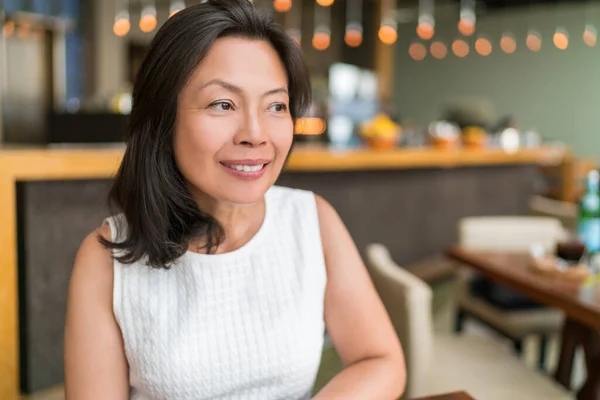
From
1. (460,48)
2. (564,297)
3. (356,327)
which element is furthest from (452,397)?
(460,48)

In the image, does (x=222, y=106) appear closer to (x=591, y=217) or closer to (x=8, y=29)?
(x=591, y=217)

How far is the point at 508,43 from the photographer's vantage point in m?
9.88

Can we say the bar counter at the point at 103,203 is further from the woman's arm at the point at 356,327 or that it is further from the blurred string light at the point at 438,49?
the blurred string light at the point at 438,49

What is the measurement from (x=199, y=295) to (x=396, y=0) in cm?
913

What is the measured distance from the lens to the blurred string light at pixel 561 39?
354 inches

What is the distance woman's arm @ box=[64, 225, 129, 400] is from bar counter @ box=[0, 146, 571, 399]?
0.25 meters

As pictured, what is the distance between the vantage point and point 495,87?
35.6 ft

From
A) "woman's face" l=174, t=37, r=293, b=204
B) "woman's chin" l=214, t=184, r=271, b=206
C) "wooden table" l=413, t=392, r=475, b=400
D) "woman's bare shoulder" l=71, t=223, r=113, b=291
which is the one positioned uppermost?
"woman's face" l=174, t=37, r=293, b=204

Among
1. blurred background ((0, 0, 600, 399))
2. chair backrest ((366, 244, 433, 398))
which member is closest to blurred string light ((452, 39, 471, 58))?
blurred background ((0, 0, 600, 399))

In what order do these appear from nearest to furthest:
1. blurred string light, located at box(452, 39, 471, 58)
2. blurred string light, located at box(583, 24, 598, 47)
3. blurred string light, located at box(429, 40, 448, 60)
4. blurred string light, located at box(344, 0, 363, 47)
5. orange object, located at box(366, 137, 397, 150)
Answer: orange object, located at box(366, 137, 397, 150), blurred string light, located at box(344, 0, 363, 47), blurred string light, located at box(583, 24, 598, 47), blurred string light, located at box(452, 39, 471, 58), blurred string light, located at box(429, 40, 448, 60)

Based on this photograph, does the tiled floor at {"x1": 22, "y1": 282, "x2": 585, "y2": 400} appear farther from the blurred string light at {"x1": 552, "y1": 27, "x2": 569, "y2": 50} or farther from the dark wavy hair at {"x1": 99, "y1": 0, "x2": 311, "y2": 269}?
the blurred string light at {"x1": 552, "y1": 27, "x2": 569, "y2": 50}

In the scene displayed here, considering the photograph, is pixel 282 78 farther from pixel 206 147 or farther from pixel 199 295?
pixel 199 295

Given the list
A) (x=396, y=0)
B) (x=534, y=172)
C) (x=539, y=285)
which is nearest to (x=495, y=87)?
(x=396, y=0)

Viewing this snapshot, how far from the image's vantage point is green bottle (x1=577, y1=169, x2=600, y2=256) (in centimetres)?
247
